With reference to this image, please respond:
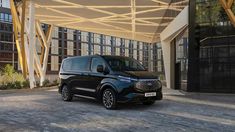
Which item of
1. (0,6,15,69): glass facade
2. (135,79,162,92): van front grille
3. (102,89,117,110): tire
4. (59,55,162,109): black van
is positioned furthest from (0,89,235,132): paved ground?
(0,6,15,69): glass facade

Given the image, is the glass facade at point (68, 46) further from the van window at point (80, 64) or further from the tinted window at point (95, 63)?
the tinted window at point (95, 63)

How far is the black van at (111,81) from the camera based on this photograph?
424 inches

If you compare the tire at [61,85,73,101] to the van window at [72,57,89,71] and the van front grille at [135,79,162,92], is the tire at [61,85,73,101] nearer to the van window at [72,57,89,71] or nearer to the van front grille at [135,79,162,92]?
the van window at [72,57,89,71]

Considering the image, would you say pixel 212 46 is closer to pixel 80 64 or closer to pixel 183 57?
pixel 183 57

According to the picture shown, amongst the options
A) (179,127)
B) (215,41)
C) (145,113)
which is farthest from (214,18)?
(179,127)

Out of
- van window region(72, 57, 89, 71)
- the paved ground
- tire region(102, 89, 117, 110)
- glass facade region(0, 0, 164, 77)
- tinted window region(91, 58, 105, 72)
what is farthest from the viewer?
glass facade region(0, 0, 164, 77)

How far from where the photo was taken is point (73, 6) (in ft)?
84.3

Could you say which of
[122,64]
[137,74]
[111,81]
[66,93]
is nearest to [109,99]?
[111,81]

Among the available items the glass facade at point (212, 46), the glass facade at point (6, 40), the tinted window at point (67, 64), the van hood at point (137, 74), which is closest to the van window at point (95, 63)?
the van hood at point (137, 74)

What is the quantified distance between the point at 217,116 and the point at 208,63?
10672 millimetres

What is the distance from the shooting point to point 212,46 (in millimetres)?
19953

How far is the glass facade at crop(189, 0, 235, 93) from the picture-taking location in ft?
64.0

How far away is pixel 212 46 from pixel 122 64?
387 inches

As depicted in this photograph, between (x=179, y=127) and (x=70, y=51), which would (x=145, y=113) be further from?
(x=70, y=51)
